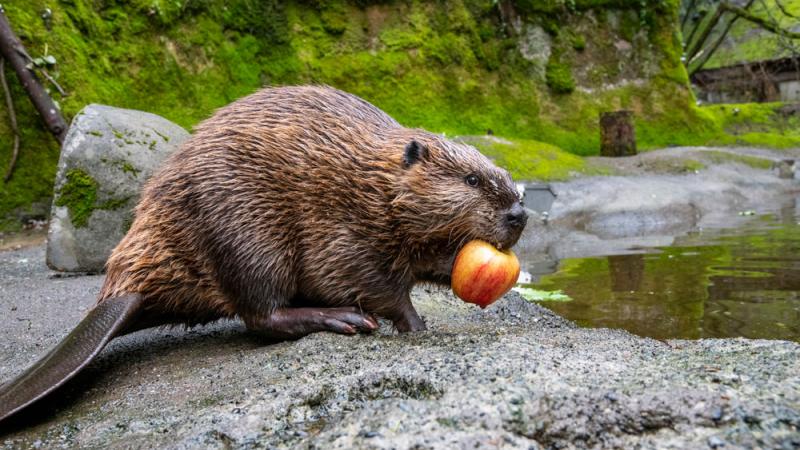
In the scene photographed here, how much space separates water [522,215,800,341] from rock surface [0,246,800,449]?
784mm

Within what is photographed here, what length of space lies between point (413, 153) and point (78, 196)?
138 inches

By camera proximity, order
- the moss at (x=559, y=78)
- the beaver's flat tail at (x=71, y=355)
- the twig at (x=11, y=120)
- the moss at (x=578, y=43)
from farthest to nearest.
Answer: the moss at (x=578, y=43) < the moss at (x=559, y=78) < the twig at (x=11, y=120) < the beaver's flat tail at (x=71, y=355)

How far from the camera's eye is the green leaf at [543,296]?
14.3 ft

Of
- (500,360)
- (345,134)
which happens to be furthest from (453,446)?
(345,134)

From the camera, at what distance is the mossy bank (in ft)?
25.7

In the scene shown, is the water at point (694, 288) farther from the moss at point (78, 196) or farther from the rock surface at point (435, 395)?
the moss at point (78, 196)

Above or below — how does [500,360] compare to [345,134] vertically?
below

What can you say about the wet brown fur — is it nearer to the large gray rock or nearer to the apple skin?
the apple skin

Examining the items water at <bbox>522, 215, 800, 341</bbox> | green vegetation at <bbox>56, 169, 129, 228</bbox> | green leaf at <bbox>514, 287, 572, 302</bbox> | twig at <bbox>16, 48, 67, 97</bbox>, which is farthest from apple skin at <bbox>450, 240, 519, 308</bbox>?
twig at <bbox>16, 48, 67, 97</bbox>

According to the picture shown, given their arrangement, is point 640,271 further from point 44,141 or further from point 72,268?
point 44,141

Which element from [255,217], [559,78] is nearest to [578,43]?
[559,78]

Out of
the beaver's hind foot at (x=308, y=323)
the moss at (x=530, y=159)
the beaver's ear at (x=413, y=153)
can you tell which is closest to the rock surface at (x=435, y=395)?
the beaver's hind foot at (x=308, y=323)

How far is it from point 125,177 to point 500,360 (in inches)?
166

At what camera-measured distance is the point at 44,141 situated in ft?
25.4
